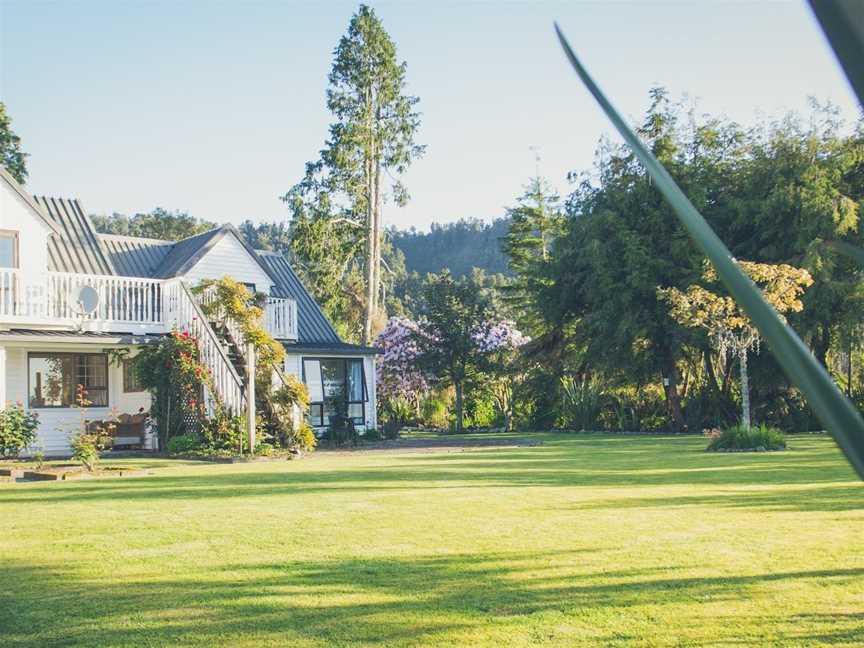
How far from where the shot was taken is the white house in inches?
797

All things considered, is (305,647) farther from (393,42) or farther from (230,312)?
(393,42)

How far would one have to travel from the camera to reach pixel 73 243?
24781 mm

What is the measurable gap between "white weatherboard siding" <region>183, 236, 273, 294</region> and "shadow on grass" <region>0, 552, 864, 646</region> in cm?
1985

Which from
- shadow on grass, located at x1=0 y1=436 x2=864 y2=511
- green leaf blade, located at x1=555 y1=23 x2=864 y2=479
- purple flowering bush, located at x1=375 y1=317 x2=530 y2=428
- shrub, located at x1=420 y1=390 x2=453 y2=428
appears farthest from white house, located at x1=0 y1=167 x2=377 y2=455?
green leaf blade, located at x1=555 y1=23 x2=864 y2=479

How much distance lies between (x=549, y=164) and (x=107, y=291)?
28.4 meters

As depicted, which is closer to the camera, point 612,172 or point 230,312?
point 230,312

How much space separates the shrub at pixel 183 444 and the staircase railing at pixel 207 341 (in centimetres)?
99

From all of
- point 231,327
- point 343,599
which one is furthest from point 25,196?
point 343,599

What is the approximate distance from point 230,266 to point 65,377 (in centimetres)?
574

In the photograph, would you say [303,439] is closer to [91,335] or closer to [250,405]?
[250,405]

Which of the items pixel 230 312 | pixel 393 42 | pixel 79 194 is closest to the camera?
pixel 230 312

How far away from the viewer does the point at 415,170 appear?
125ft

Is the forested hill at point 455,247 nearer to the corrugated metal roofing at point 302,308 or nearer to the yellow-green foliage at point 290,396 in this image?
the corrugated metal roofing at point 302,308

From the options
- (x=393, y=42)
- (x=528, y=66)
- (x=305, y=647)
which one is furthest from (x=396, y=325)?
(x=528, y=66)
